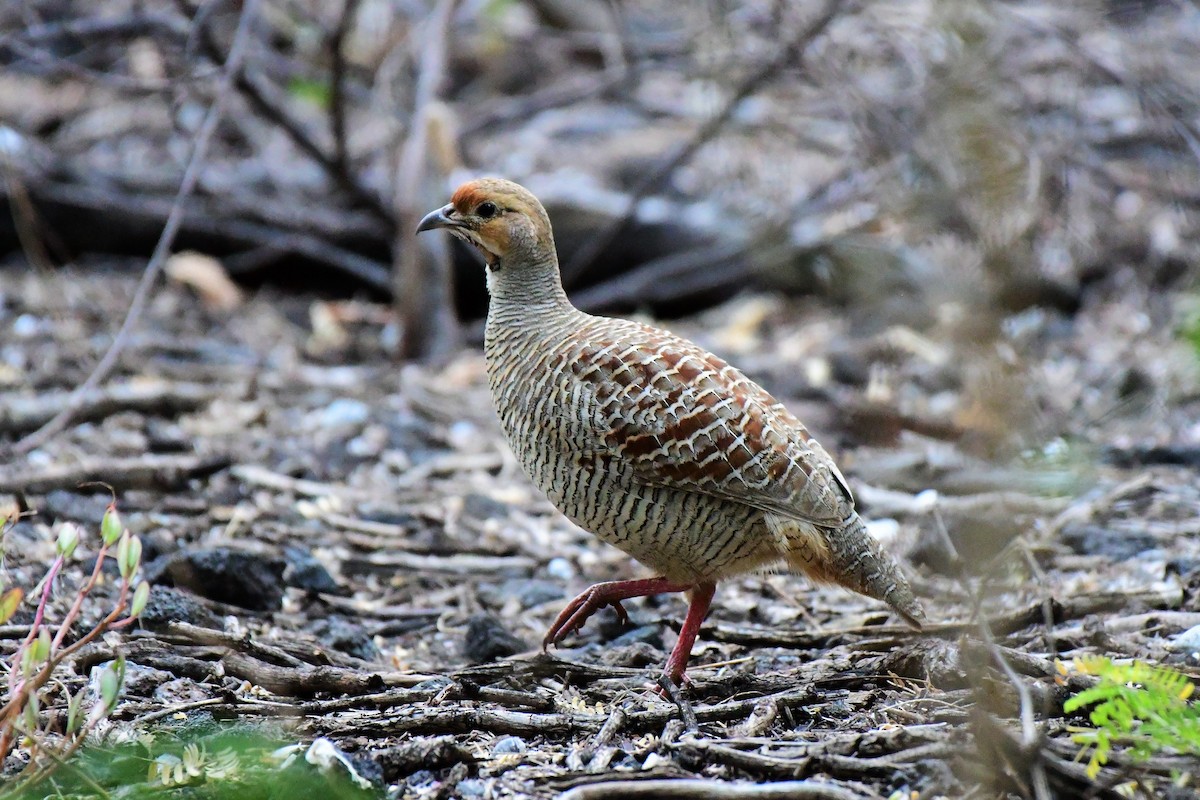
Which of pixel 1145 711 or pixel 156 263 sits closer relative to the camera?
pixel 1145 711

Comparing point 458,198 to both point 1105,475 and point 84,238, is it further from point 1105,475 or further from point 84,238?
point 84,238

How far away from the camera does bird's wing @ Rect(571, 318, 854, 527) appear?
3.60 m

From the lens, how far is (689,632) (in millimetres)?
3707

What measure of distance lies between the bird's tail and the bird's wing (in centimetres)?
5

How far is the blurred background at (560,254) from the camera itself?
4.92 metres

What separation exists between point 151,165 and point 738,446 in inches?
251

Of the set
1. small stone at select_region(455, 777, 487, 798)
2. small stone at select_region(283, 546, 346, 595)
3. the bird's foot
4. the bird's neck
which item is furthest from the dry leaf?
small stone at select_region(455, 777, 487, 798)

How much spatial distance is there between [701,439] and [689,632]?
0.58m

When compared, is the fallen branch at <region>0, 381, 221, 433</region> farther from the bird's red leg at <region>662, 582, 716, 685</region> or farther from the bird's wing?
the bird's red leg at <region>662, 582, 716, 685</region>

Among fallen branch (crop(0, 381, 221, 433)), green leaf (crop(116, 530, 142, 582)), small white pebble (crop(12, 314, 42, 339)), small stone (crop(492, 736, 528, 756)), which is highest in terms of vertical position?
green leaf (crop(116, 530, 142, 582))

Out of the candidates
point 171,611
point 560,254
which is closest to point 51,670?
point 171,611

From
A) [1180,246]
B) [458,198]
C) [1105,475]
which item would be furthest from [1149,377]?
[458,198]

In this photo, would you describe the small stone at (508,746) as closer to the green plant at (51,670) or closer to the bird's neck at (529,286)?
the green plant at (51,670)

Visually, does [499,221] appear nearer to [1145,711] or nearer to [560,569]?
[560,569]
